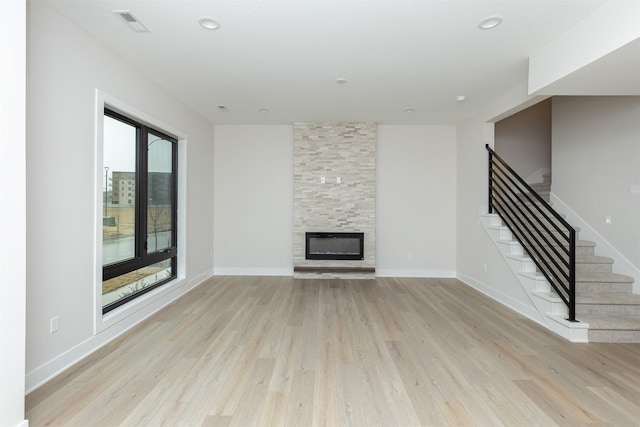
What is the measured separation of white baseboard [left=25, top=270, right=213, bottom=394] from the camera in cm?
225

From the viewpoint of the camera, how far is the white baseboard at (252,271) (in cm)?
610

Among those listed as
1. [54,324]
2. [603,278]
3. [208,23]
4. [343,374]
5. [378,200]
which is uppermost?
[208,23]

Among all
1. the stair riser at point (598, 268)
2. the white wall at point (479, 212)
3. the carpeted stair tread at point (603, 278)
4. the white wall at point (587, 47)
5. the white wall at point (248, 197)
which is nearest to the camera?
the white wall at point (587, 47)

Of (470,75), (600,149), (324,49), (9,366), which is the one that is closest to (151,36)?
(324,49)

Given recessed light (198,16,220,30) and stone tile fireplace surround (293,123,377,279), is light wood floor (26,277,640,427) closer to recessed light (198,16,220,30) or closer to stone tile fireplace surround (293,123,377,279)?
stone tile fireplace surround (293,123,377,279)

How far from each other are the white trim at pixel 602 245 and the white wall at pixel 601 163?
0.10 feet

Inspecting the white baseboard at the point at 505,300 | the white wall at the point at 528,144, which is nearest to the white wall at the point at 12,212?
the white baseboard at the point at 505,300

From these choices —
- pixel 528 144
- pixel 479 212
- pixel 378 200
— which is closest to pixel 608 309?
pixel 479 212

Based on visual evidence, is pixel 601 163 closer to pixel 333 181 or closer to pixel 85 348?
pixel 333 181

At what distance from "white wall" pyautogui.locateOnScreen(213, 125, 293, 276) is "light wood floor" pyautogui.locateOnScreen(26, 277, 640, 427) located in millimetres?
2213

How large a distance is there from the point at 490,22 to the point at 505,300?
338 centimetres

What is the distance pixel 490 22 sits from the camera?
8.51 feet

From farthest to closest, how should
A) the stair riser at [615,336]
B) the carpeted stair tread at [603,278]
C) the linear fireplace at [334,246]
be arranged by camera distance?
the linear fireplace at [334,246]
the carpeted stair tread at [603,278]
the stair riser at [615,336]

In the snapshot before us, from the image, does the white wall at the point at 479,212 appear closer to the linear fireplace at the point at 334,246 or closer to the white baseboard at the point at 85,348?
the linear fireplace at the point at 334,246
